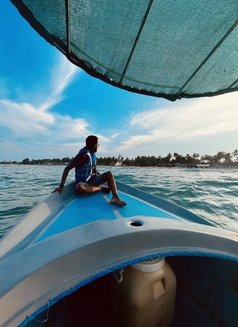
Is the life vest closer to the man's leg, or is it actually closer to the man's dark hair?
the man's dark hair

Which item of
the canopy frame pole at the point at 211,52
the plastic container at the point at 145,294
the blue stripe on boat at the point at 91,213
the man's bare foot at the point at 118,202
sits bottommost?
the plastic container at the point at 145,294

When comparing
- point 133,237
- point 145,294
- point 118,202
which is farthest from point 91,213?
point 133,237

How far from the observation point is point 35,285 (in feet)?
2.68

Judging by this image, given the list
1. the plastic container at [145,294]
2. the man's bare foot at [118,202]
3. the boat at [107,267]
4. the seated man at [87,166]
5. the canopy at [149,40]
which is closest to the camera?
the boat at [107,267]

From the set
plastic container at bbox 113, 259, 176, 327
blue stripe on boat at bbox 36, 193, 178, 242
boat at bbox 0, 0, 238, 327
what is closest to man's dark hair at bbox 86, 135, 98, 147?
blue stripe on boat at bbox 36, 193, 178, 242

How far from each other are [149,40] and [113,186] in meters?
2.11

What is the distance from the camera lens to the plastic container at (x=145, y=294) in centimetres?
149

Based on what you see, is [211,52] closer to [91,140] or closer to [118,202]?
[118,202]

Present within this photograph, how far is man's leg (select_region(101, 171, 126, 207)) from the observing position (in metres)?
2.76

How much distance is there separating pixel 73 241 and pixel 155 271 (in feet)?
2.57

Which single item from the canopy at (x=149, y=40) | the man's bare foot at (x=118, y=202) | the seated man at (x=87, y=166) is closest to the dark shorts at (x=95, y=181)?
the seated man at (x=87, y=166)

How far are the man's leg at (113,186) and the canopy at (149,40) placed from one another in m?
1.34

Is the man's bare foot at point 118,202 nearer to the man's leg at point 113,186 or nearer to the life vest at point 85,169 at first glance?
the man's leg at point 113,186

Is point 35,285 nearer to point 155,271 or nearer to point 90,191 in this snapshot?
point 155,271
